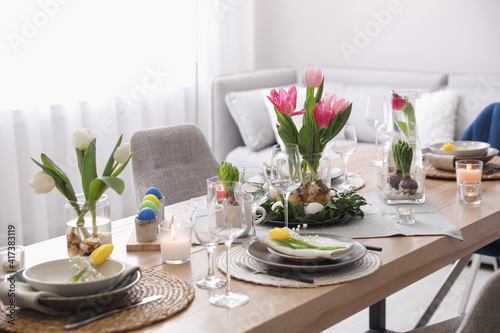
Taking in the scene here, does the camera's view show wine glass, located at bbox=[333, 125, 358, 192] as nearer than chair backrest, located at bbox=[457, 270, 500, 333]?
No

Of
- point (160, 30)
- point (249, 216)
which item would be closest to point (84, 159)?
point (249, 216)

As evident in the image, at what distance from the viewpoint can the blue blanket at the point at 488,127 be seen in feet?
8.91

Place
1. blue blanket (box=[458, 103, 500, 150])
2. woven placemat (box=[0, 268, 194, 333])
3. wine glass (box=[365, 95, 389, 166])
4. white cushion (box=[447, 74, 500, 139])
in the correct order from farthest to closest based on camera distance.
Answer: white cushion (box=[447, 74, 500, 139]) < blue blanket (box=[458, 103, 500, 150]) < wine glass (box=[365, 95, 389, 166]) < woven placemat (box=[0, 268, 194, 333])

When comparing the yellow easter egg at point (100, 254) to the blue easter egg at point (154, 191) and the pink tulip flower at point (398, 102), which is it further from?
the pink tulip flower at point (398, 102)

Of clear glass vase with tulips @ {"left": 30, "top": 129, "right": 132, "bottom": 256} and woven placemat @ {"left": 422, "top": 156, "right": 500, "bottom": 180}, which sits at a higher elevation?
clear glass vase with tulips @ {"left": 30, "top": 129, "right": 132, "bottom": 256}

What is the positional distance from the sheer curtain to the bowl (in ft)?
6.84

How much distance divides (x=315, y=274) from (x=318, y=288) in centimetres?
7

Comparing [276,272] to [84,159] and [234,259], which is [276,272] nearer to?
[234,259]

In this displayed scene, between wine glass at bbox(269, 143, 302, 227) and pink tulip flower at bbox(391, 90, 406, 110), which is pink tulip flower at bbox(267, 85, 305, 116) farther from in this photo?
pink tulip flower at bbox(391, 90, 406, 110)

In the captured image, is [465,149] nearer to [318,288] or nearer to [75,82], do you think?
[318,288]

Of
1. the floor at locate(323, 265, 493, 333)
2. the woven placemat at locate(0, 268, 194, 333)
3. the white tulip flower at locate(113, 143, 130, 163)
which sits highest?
the white tulip flower at locate(113, 143, 130, 163)

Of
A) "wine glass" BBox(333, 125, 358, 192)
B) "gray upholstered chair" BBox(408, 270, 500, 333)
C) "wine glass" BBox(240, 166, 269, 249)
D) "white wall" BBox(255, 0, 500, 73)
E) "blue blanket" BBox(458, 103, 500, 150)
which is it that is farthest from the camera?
"white wall" BBox(255, 0, 500, 73)

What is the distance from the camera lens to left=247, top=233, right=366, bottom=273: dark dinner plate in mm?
1336

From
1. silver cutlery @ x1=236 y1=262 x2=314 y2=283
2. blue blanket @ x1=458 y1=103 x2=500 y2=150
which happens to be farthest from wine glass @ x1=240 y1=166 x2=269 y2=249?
blue blanket @ x1=458 y1=103 x2=500 y2=150
